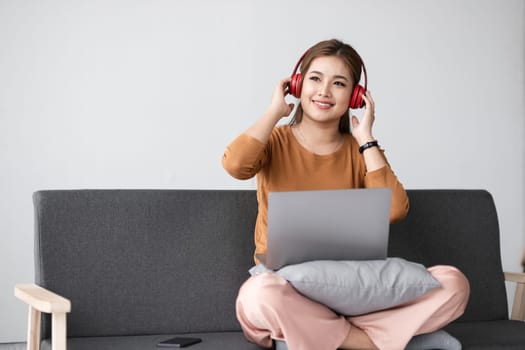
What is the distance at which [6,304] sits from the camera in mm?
3447

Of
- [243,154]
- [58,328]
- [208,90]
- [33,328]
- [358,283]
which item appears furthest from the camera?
[208,90]

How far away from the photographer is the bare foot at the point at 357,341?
1.93 m

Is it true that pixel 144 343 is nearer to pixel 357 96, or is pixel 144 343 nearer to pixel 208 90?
pixel 357 96

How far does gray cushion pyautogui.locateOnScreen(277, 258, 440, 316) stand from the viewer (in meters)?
1.87

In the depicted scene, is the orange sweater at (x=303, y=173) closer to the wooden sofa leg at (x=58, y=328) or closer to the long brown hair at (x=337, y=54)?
the long brown hair at (x=337, y=54)

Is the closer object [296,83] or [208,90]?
[296,83]

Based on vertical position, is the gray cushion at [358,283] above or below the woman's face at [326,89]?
below

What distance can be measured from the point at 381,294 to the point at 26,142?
87.1 inches

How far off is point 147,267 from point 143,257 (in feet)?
0.11

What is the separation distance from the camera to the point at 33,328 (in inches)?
78.6

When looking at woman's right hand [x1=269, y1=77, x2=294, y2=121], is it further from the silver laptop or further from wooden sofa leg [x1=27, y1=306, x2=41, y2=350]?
wooden sofa leg [x1=27, y1=306, x2=41, y2=350]

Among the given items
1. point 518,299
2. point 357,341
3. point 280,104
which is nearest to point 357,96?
point 280,104

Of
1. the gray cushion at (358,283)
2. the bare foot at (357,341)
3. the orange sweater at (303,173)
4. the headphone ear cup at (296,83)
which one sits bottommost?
the bare foot at (357,341)

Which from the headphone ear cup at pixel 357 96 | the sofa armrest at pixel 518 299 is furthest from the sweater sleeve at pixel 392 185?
the sofa armrest at pixel 518 299
